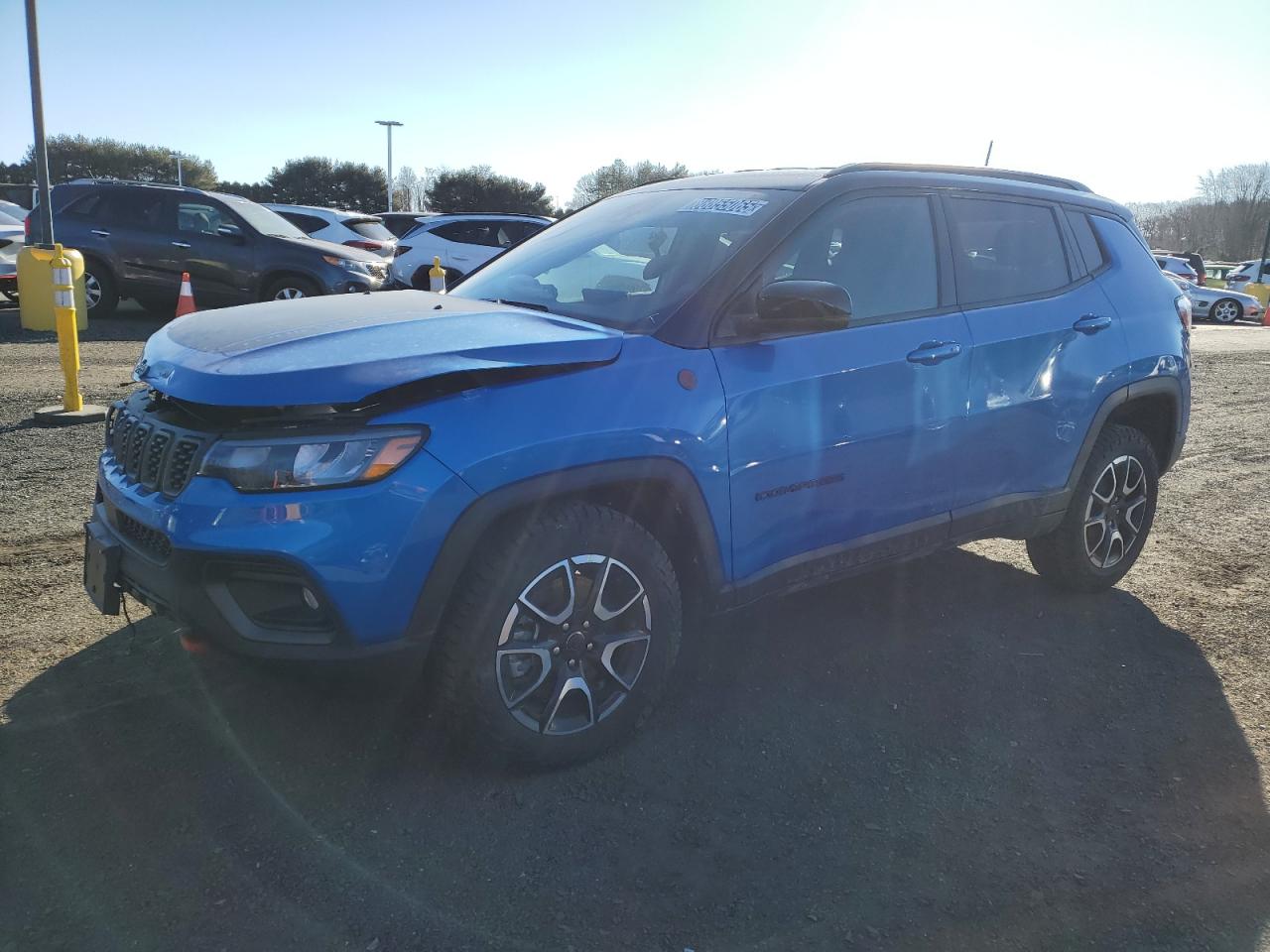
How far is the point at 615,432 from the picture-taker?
9.25 feet

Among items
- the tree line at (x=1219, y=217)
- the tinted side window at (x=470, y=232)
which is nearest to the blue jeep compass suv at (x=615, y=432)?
the tinted side window at (x=470, y=232)

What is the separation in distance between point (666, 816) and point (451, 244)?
1330 cm

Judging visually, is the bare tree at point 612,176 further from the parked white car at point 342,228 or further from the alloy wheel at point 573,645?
the alloy wheel at point 573,645

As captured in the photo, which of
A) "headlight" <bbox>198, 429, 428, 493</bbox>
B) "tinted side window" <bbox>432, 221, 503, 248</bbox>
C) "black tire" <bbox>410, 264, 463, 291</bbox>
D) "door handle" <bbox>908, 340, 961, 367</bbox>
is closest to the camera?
"headlight" <bbox>198, 429, 428, 493</bbox>

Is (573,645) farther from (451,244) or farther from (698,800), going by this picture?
(451,244)

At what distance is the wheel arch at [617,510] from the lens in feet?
8.51

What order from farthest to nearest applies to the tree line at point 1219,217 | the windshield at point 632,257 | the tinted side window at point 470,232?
the tree line at point 1219,217
the tinted side window at point 470,232
the windshield at point 632,257

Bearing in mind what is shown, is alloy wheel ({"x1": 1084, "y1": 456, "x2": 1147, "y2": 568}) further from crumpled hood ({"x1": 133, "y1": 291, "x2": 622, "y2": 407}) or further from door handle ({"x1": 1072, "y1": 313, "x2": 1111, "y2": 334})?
crumpled hood ({"x1": 133, "y1": 291, "x2": 622, "y2": 407})

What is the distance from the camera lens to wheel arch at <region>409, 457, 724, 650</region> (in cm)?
259

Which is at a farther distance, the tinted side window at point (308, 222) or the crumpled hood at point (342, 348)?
the tinted side window at point (308, 222)

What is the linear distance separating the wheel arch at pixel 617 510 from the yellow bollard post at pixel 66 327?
5.36m

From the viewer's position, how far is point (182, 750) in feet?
9.82

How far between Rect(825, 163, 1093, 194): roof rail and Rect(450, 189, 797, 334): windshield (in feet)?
1.23

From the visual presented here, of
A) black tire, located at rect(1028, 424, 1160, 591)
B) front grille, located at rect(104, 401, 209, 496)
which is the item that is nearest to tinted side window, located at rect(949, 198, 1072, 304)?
black tire, located at rect(1028, 424, 1160, 591)
